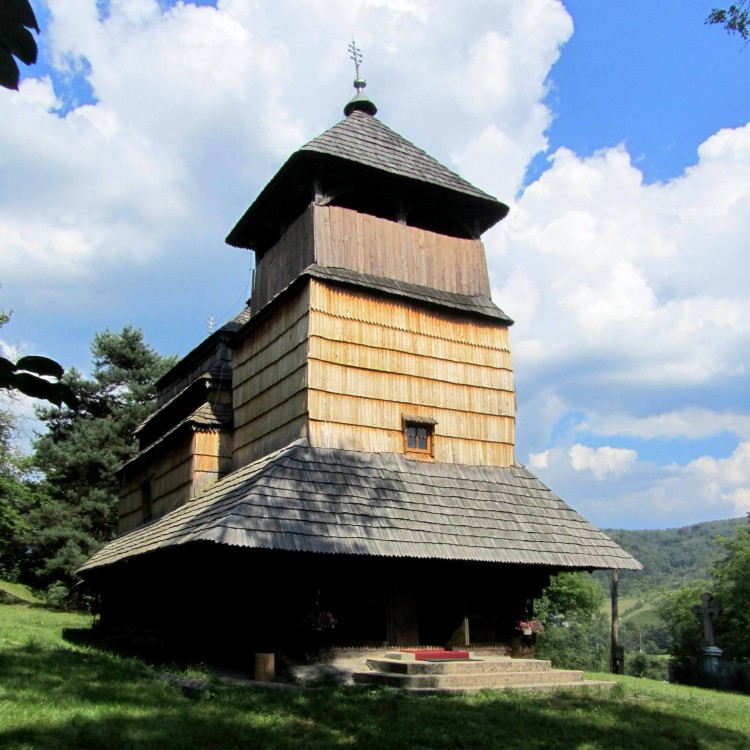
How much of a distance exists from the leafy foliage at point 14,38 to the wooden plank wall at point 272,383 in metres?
11.3

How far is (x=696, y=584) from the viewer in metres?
39.7

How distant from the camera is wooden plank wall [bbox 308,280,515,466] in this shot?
45.0 feet

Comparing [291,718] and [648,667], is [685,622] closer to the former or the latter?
[291,718]

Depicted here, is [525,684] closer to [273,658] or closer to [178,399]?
[273,658]

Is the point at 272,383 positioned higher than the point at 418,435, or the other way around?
the point at 272,383

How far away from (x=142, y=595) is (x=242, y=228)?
886 centimetres

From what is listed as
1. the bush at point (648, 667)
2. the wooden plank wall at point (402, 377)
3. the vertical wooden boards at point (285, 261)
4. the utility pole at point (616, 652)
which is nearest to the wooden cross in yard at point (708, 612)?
the utility pole at point (616, 652)

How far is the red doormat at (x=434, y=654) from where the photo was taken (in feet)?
39.9

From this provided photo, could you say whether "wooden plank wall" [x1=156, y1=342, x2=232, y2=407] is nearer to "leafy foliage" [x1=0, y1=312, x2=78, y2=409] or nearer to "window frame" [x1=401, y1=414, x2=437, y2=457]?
"window frame" [x1=401, y1=414, x2=437, y2=457]

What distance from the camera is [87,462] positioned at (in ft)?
108

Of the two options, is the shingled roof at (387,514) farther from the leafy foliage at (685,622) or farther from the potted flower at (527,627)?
the leafy foliage at (685,622)

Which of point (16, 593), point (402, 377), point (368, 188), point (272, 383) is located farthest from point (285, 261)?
point (16, 593)

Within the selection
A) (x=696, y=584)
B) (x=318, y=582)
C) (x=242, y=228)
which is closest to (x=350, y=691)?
(x=318, y=582)

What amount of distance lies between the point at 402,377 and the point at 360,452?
1836 millimetres
